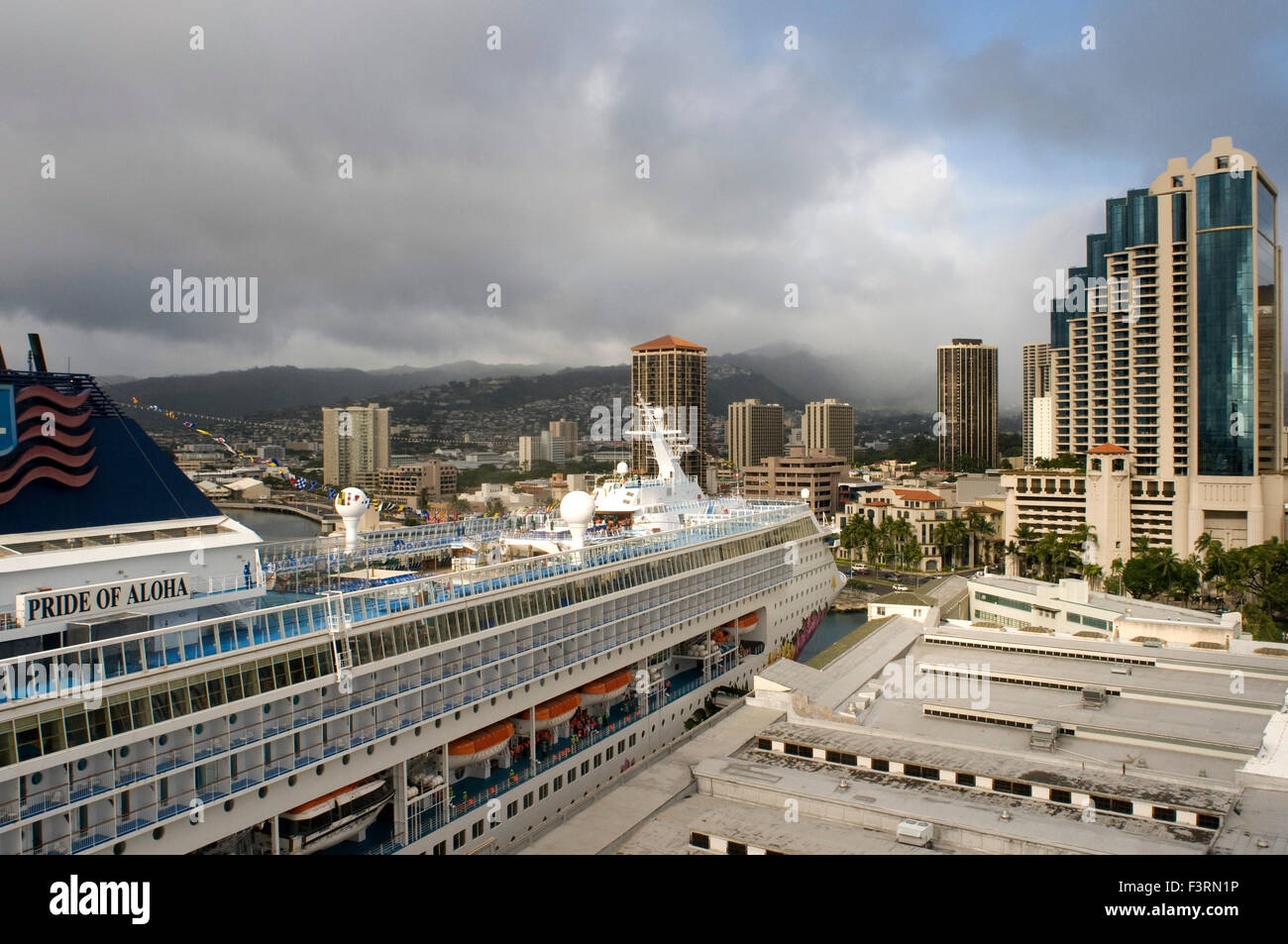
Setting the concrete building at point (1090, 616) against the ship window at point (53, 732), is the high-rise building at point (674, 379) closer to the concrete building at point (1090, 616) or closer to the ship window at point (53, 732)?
the concrete building at point (1090, 616)

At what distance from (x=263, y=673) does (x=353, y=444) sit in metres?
102

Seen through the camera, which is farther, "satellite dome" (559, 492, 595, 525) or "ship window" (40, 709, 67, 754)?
"satellite dome" (559, 492, 595, 525)

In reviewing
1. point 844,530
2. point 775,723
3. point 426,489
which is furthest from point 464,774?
point 426,489

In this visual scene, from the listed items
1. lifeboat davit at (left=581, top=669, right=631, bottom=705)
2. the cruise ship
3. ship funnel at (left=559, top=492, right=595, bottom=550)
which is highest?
ship funnel at (left=559, top=492, right=595, bottom=550)

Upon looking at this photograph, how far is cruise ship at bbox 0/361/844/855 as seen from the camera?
11.4 meters

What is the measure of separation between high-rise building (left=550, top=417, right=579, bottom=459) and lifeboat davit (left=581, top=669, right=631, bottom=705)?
12091cm

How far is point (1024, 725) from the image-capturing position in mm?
22391

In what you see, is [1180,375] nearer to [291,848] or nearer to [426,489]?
[291,848]

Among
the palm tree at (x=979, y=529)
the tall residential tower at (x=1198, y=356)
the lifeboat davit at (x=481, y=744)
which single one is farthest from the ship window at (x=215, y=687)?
the palm tree at (x=979, y=529)

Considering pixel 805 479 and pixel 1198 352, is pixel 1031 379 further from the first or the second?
pixel 1198 352

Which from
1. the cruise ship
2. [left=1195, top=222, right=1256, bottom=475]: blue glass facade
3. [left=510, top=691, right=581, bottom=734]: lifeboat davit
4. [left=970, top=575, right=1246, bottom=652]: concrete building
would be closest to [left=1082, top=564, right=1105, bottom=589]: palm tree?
[left=970, top=575, right=1246, bottom=652]: concrete building

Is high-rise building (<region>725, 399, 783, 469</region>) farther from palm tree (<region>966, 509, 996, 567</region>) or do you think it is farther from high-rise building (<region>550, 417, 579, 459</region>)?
palm tree (<region>966, 509, 996, 567</region>)

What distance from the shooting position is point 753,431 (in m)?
146

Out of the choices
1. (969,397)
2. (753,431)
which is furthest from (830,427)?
(969,397)
